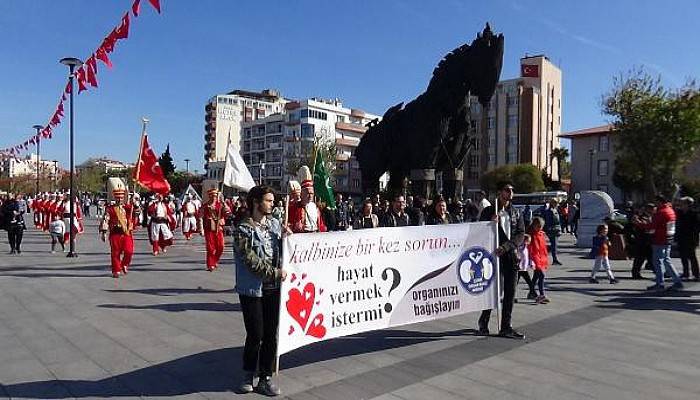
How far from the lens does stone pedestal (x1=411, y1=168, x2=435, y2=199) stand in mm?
21234

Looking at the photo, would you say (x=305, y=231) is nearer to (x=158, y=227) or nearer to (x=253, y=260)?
(x=253, y=260)

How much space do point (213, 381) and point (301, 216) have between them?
4.58 m

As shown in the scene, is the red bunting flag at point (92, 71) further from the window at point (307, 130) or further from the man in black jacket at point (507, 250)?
the window at point (307, 130)

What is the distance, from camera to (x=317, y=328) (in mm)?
5219

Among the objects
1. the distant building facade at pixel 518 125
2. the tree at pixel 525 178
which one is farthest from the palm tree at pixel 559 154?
the tree at pixel 525 178

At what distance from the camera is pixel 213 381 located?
5.06 m

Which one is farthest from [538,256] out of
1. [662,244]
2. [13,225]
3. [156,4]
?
[13,225]

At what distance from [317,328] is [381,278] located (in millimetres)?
908

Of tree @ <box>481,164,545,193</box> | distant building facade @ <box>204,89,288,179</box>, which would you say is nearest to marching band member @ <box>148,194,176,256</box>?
tree @ <box>481,164,545,193</box>

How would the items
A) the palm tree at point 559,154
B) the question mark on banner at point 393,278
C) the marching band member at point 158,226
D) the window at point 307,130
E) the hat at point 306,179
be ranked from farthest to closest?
the window at point 307,130
the palm tree at point 559,154
the marching band member at point 158,226
the hat at point 306,179
the question mark on banner at point 393,278

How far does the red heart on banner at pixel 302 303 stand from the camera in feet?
16.3

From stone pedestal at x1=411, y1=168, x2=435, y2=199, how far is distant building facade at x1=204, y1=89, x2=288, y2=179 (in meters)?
102

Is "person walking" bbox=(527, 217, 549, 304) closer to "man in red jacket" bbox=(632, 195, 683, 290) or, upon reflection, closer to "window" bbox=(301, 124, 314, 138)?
"man in red jacket" bbox=(632, 195, 683, 290)

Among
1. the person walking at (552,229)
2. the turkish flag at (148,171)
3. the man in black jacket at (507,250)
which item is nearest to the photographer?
the man in black jacket at (507,250)
